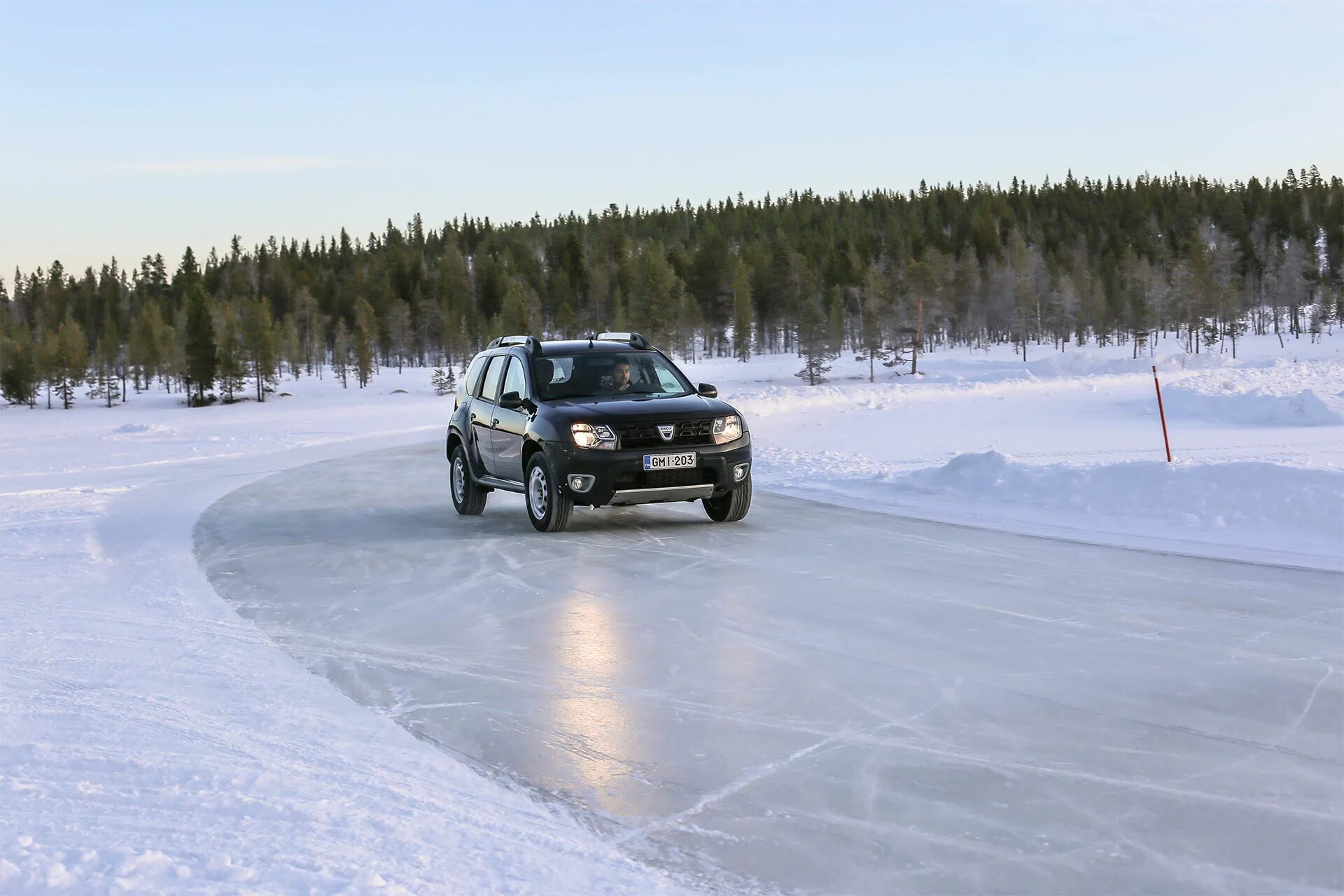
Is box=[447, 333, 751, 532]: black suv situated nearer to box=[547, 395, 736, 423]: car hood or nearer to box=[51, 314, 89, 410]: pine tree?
box=[547, 395, 736, 423]: car hood

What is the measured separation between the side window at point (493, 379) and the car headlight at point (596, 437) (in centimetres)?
231

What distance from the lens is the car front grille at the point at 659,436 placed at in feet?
39.8

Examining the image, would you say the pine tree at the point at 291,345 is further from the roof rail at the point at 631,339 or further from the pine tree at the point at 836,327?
the roof rail at the point at 631,339

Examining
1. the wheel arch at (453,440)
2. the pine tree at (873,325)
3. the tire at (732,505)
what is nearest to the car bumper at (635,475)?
the tire at (732,505)

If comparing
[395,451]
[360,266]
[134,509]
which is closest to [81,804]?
[134,509]

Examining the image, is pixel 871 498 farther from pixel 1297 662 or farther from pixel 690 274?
pixel 690 274

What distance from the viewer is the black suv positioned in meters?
12.1

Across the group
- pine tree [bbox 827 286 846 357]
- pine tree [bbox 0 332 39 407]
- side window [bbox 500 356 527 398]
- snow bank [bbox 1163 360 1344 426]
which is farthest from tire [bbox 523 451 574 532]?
pine tree [bbox 0 332 39 407]

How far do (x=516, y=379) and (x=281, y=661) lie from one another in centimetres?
694

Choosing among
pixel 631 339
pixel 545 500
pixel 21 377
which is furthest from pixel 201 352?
pixel 545 500

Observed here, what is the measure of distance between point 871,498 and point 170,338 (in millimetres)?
131950

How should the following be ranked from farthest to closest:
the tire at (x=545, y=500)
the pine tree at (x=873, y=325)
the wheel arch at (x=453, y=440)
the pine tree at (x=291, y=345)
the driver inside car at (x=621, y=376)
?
the pine tree at (x=291, y=345) → the pine tree at (x=873, y=325) → the wheel arch at (x=453, y=440) → the driver inside car at (x=621, y=376) → the tire at (x=545, y=500)

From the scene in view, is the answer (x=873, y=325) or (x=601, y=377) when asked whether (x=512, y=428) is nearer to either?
(x=601, y=377)

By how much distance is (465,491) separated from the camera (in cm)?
1456
